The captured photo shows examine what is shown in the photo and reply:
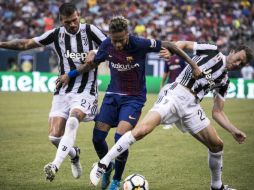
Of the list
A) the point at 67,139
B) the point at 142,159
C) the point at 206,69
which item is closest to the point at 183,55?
the point at 206,69

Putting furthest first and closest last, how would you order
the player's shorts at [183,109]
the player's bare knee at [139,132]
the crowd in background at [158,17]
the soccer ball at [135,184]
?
1. the crowd in background at [158,17]
2. the player's shorts at [183,109]
3. the soccer ball at [135,184]
4. the player's bare knee at [139,132]

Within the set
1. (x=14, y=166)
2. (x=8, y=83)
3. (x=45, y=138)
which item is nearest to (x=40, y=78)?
(x=8, y=83)

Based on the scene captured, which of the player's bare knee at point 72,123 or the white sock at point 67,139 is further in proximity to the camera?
the player's bare knee at point 72,123

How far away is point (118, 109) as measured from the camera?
9.13 m

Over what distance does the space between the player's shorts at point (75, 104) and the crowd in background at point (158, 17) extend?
20.8m

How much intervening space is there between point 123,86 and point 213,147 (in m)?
1.56

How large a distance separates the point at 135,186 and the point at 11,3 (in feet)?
91.7

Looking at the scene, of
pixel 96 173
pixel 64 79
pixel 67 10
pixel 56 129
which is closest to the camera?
pixel 96 173

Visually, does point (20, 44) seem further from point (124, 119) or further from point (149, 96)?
point (149, 96)

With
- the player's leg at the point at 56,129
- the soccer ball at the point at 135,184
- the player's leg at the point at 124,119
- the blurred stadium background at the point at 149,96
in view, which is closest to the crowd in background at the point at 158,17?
the blurred stadium background at the point at 149,96

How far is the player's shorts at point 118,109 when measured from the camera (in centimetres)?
893

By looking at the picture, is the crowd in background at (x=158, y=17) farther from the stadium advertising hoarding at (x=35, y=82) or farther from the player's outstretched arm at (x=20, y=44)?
the player's outstretched arm at (x=20, y=44)

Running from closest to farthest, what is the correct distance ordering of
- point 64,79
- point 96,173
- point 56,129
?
point 96,173 → point 64,79 → point 56,129

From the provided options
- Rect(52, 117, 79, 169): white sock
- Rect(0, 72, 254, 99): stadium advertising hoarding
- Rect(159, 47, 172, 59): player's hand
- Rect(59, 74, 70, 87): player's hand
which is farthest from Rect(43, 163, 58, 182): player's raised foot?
Rect(0, 72, 254, 99): stadium advertising hoarding
